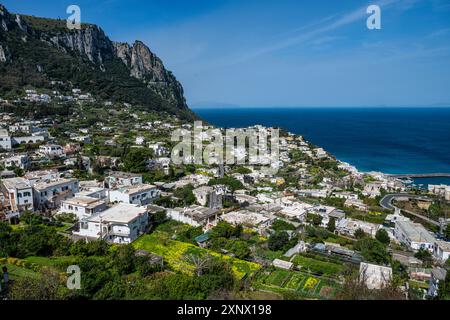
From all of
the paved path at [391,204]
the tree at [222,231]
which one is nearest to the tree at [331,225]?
the tree at [222,231]

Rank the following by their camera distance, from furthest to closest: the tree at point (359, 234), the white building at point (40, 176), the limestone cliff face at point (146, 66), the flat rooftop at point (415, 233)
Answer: the limestone cliff face at point (146, 66)
the white building at point (40, 176)
the tree at point (359, 234)
the flat rooftop at point (415, 233)

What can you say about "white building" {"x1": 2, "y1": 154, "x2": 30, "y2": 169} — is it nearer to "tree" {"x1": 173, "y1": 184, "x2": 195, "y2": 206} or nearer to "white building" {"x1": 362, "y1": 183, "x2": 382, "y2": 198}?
"tree" {"x1": 173, "y1": 184, "x2": 195, "y2": 206}

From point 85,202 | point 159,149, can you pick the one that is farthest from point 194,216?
point 159,149

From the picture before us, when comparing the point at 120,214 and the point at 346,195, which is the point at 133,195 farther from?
the point at 346,195

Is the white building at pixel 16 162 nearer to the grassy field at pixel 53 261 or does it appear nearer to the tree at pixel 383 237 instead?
the grassy field at pixel 53 261

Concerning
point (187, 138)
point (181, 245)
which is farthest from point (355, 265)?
point (187, 138)

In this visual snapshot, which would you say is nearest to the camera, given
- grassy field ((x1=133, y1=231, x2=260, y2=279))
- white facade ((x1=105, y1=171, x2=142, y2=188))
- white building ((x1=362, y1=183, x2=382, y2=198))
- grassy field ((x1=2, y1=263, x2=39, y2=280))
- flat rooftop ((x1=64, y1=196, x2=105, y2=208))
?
grassy field ((x1=2, y1=263, x2=39, y2=280))

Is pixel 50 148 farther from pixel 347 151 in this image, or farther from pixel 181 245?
pixel 347 151

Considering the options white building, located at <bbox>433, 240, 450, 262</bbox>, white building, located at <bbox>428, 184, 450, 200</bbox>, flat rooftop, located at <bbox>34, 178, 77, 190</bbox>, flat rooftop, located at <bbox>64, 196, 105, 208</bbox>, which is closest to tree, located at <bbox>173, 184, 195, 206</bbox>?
flat rooftop, located at <bbox>64, 196, 105, 208</bbox>
